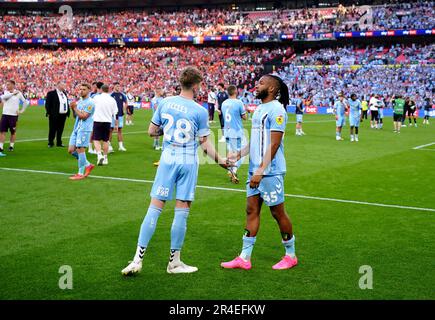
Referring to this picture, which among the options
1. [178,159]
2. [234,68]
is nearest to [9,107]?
[178,159]

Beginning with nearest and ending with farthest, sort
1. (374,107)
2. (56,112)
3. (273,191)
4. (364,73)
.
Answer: (273,191) → (56,112) → (374,107) → (364,73)

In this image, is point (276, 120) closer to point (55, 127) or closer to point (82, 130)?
point (82, 130)

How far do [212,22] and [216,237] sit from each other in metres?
64.7

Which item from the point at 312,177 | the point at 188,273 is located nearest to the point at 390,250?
the point at 188,273

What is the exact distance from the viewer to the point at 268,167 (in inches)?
229

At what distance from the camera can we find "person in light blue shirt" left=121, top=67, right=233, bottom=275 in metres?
5.69

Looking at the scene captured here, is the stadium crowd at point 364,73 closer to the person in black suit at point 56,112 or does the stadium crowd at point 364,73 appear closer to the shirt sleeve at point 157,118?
the person in black suit at point 56,112

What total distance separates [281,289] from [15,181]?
813 centimetres

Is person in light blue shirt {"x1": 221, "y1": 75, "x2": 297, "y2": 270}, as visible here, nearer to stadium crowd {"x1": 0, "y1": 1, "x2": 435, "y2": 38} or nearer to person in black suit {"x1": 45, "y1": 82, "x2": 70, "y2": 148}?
person in black suit {"x1": 45, "y1": 82, "x2": 70, "y2": 148}

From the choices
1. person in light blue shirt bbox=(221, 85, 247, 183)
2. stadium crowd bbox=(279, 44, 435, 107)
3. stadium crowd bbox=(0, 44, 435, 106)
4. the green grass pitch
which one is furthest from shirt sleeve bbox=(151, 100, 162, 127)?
stadium crowd bbox=(279, 44, 435, 107)

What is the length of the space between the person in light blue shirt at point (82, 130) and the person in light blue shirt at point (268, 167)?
7.00m


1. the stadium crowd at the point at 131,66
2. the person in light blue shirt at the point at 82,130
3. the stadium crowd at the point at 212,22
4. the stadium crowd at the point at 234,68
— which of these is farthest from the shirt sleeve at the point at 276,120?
the stadium crowd at the point at 212,22

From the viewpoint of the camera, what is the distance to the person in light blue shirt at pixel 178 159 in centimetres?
569

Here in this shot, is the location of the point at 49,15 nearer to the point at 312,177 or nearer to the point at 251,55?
the point at 251,55
